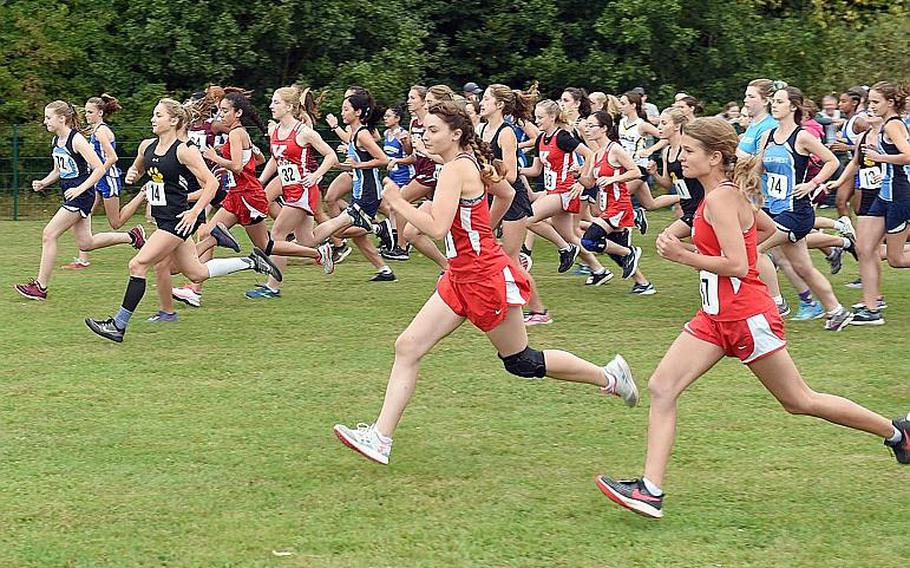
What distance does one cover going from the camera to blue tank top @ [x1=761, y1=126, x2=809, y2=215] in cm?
1012

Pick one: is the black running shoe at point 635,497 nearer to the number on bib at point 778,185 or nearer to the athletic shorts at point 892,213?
the number on bib at point 778,185

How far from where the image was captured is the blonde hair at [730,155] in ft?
18.5

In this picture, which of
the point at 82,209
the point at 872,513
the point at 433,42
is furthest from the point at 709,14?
the point at 872,513

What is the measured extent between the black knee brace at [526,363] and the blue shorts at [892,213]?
5140 millimetres

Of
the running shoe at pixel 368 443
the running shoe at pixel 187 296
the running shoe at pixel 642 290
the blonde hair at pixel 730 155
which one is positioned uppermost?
the blonde hair at pixel 730 155

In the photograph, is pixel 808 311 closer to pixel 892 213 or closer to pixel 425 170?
pixel 892 213

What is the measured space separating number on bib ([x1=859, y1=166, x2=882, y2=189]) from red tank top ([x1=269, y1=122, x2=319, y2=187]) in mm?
5192

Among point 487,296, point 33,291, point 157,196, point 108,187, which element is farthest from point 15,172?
point 487,296

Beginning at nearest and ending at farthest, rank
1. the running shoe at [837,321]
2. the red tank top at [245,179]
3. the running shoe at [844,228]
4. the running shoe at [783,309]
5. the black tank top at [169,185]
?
the black tank top at [169,185], the running shoe at [837,321], the running shoe at [783,309], the red tank top at [245,179], the running shoe at [844,228]

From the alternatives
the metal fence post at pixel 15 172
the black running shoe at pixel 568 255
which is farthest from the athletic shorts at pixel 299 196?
the metal fence post at pixel 15 172

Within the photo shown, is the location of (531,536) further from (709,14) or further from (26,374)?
(709,14)

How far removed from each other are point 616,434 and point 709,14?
20.4m

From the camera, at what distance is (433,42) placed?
26.0m

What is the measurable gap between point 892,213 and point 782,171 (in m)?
1.23
